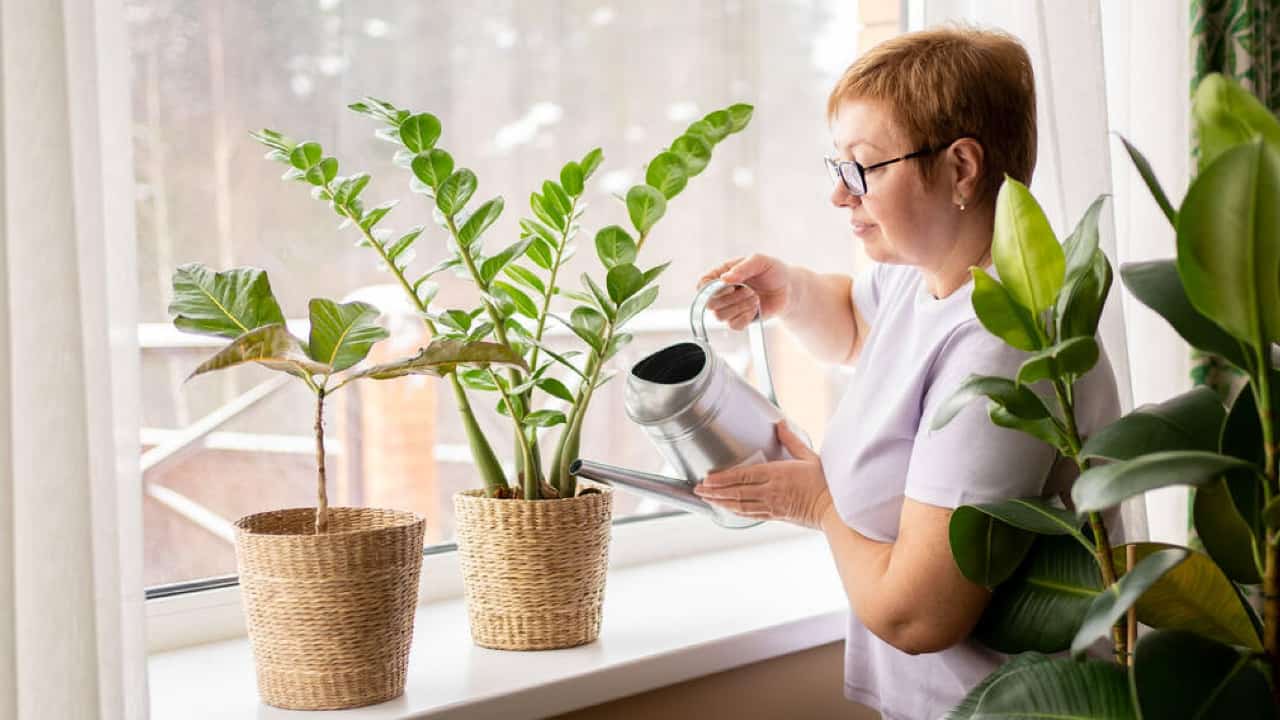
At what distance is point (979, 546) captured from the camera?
3.27ft

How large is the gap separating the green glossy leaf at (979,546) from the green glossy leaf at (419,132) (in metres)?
0.63

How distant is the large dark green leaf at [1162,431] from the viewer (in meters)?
0.83

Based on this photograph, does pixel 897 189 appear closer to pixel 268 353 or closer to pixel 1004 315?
pixel 1004 315

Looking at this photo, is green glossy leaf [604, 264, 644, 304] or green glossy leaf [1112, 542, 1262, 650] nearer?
green glossy leaf [1112, 542, 1262, 650]

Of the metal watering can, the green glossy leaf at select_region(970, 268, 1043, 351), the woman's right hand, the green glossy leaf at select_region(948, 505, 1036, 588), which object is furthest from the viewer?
the woman's right hand

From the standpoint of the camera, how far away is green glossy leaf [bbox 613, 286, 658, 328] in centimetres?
121

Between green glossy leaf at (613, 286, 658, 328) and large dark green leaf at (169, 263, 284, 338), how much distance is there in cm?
36

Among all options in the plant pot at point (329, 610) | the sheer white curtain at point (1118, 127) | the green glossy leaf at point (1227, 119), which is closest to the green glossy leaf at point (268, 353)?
the plant pot at point (329, 610)

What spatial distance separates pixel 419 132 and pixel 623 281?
0.26 metres

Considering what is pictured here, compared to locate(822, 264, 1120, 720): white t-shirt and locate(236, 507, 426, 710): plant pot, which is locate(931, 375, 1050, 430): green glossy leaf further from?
locate(236, 507, 426, 710): plant pot

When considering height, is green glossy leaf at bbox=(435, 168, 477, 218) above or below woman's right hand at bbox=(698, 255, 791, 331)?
above

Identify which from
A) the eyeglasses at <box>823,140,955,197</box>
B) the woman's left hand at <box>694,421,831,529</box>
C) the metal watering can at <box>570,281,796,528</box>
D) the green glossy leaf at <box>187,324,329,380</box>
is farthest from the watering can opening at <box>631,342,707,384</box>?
the green glossy leaf at <box>187,324,329,380</box>

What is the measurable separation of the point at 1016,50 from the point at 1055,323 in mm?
460

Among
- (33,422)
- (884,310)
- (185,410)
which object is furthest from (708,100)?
(33,422)
